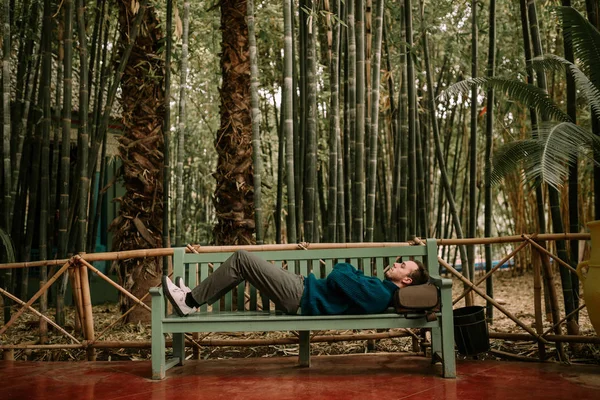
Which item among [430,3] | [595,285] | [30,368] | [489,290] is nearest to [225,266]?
[30,368]

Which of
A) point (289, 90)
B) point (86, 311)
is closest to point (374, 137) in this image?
point (289, 90)

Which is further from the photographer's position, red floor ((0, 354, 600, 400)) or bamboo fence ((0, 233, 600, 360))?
bamboo fence ((0, 233, 600, 360))

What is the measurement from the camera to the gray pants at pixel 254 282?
2637 millimetres

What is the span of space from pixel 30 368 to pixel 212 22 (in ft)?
14.9

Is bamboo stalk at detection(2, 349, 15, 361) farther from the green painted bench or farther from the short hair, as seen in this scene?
the short hair

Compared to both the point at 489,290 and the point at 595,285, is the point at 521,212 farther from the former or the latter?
the point at 595,285

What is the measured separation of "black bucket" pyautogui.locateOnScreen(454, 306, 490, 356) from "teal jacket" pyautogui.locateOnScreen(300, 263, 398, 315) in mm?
428

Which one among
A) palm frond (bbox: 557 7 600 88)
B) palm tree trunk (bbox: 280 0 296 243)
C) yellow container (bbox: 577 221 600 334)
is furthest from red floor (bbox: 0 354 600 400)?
palm frond (bbox: 557 7 600 88)

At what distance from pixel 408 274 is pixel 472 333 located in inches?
17.1

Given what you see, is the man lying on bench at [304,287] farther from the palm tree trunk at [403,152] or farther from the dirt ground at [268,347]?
the palm tree trunk at [403,152]

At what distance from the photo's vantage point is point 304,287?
8.75 ft

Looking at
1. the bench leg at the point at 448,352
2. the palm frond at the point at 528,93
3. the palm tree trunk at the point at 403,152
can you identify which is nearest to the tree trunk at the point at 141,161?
the palm tree trunk at the point at 403,152

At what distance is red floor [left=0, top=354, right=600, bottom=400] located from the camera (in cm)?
222

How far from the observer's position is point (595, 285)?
2.48 metres
